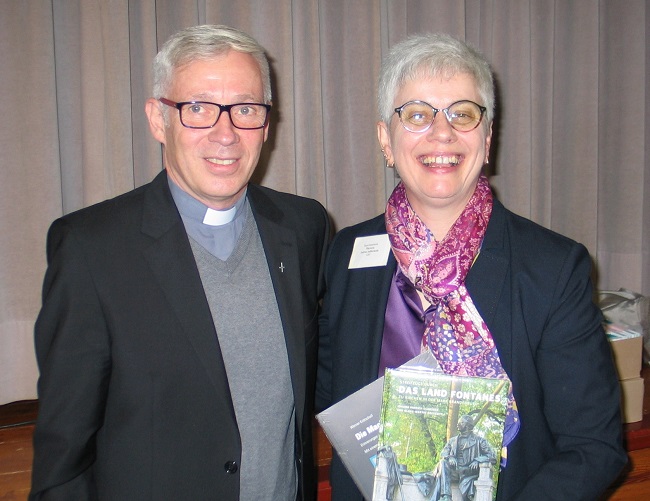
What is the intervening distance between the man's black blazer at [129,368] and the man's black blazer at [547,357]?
46 cm

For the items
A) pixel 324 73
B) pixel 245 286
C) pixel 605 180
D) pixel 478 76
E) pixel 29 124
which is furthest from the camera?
pixel 605 180

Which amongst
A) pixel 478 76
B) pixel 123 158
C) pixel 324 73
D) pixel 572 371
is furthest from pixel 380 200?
pixel 572 371

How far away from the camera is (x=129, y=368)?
56.7 inches

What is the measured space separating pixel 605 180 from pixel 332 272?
256 cm

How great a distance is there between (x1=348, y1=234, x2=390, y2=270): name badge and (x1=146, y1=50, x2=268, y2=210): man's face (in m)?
0.41

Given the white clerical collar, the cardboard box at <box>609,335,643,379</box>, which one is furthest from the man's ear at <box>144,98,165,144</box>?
the cardboard box at <box>609,335,643,379</box>

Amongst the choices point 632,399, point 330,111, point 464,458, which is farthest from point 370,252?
point 632,399

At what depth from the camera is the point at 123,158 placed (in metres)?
2.76

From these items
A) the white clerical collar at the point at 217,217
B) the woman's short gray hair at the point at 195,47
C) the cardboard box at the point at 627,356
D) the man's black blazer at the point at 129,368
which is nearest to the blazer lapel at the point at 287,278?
the white clerical collar at the point at 217,217

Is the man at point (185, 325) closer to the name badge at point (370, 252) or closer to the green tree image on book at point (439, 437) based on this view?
the name badge at point (370, 252)

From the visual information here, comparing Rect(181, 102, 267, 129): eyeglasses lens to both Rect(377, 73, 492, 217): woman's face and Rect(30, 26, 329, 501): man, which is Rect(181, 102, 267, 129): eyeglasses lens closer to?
Rect(30, 26, 329, 501): man

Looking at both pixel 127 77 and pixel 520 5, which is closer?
pixel 127 77

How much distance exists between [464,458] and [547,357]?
33 centimetres

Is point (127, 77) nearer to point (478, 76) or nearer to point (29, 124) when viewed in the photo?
point (29, 124)
